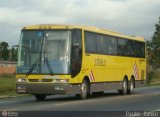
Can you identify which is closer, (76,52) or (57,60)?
(57,60)

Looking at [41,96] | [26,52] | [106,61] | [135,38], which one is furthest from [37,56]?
[135,38]

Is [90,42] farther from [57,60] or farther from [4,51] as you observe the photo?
[4,51]

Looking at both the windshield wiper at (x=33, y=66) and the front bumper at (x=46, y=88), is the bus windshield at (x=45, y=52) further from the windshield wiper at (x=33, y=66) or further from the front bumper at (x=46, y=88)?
the front bumper at (x=46, y=88)

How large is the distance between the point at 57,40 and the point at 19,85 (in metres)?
2.73

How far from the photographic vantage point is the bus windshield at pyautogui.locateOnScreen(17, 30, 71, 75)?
2656 cm

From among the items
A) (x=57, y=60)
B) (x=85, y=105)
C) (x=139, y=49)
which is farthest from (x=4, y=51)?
(x=85, y=105)

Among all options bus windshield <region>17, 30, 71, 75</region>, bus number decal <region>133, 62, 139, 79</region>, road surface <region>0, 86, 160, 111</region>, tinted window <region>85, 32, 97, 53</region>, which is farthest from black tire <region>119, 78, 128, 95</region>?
bus windshield <region>17, 30, 71, 75</region>

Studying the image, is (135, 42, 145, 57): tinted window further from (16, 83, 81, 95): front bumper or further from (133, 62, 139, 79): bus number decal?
(16, 83, 81, 95): front bumper

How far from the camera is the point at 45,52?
2670cm

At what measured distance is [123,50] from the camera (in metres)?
34.6

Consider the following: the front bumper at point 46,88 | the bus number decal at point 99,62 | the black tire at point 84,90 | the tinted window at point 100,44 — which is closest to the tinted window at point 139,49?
the tinted window at point 100,44

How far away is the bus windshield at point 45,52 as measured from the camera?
26.6 metres

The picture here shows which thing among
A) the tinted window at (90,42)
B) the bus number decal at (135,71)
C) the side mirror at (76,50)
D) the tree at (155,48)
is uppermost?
the tree at (155,48)

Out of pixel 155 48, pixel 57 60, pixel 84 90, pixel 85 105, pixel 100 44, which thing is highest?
pixel 155 48
